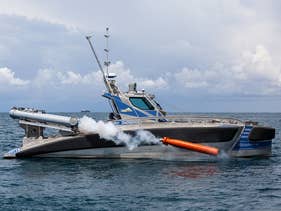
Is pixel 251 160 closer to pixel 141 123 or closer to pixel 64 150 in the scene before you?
pixel 141 123

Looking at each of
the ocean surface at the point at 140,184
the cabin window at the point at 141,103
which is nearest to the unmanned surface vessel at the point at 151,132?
the cabin window at the point at 141,103

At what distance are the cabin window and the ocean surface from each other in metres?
3.46

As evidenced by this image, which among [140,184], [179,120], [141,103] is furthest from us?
[141,103]

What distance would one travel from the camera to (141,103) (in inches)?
1172

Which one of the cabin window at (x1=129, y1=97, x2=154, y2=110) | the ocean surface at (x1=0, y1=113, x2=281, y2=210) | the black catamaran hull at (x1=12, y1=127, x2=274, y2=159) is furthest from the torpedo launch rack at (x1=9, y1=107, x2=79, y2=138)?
the cabin window at (x1=129, y1=97, x2=154, y2=110)

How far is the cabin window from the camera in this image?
97.3 ft

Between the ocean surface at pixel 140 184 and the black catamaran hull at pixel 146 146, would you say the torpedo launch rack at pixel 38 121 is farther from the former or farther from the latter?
the ocean surface at pixel 140 184

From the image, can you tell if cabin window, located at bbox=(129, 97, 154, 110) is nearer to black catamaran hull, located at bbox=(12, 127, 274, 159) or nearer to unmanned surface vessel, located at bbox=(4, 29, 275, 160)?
unmanned surface vessel, located at bbox=(4, 29, 275, 160)

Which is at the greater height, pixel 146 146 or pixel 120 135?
pixel 120 135

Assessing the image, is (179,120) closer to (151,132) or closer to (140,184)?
(151,132)

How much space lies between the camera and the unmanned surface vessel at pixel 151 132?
27453mm

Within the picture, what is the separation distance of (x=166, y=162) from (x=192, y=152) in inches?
67.4

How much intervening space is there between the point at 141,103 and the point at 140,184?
363 inches

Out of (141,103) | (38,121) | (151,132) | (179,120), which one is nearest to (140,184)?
(151,132)
